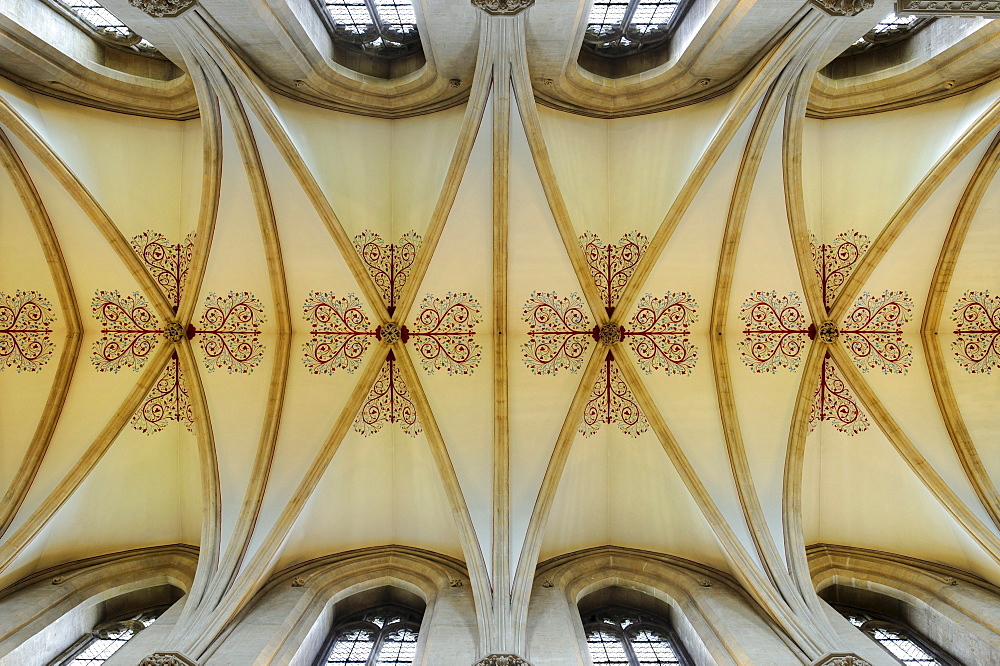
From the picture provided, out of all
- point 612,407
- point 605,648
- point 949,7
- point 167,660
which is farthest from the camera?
point 612,407

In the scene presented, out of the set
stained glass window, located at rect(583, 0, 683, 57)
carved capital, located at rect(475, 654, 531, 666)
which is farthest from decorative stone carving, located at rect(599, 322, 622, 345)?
carved capital, located at rect(475, 654, 531, 666)

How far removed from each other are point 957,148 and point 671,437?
5639 mm

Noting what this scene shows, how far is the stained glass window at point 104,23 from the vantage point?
29.6 feet

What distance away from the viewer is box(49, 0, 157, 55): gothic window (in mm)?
8938

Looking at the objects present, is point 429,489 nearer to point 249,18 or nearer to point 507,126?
point 507,126

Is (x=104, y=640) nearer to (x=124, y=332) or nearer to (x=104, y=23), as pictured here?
(x=124, y=332)

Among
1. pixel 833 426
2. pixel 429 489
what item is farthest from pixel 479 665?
pixel 833 426

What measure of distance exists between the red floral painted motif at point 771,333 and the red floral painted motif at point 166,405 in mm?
9080

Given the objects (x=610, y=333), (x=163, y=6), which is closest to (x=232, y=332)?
(x=163, y=6)

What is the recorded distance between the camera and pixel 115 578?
9.74 meters

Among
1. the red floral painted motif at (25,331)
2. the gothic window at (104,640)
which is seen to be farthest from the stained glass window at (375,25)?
the gothic window at (104,640)

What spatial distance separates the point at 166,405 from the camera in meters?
10.3

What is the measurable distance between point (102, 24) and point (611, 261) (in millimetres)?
8370

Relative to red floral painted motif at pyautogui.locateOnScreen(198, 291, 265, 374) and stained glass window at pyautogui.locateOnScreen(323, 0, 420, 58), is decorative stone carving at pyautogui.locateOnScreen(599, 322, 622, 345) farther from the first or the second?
red floral painted motif at pyautogui.locateOnScreen(198, 291, 265, 374)
